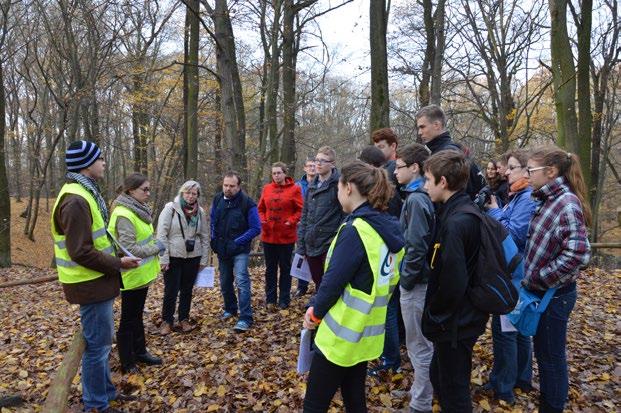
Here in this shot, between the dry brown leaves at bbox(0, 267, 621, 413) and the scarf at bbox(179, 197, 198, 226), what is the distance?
148 cm

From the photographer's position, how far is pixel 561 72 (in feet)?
28.8

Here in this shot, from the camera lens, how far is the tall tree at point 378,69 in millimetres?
8305

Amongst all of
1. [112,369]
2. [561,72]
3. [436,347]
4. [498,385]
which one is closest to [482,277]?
[436,347]

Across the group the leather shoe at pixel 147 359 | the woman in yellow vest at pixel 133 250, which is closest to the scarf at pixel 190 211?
the woman in yellow vest at pixel 133 250

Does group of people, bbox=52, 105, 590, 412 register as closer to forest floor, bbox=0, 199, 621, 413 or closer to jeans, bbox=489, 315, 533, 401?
jeans, bbox=489, 315, 533, 401

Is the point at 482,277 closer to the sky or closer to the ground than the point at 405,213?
closer to the ground

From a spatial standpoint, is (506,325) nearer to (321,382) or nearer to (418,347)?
(418,347)

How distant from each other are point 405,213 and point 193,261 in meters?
3.20

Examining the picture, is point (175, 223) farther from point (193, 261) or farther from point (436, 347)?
point (436, 347)

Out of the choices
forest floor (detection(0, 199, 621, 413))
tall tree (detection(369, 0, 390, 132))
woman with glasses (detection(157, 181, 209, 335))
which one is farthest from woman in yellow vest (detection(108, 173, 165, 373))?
tall tree (detection(369, 0, 390, 132))

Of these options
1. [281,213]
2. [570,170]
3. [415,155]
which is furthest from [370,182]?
[281,213]

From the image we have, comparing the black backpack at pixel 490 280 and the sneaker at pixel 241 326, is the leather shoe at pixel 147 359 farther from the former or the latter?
the black backpack at pixel 490 280

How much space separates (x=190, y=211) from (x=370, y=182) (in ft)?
10.8

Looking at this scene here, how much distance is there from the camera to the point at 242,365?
480 cm
